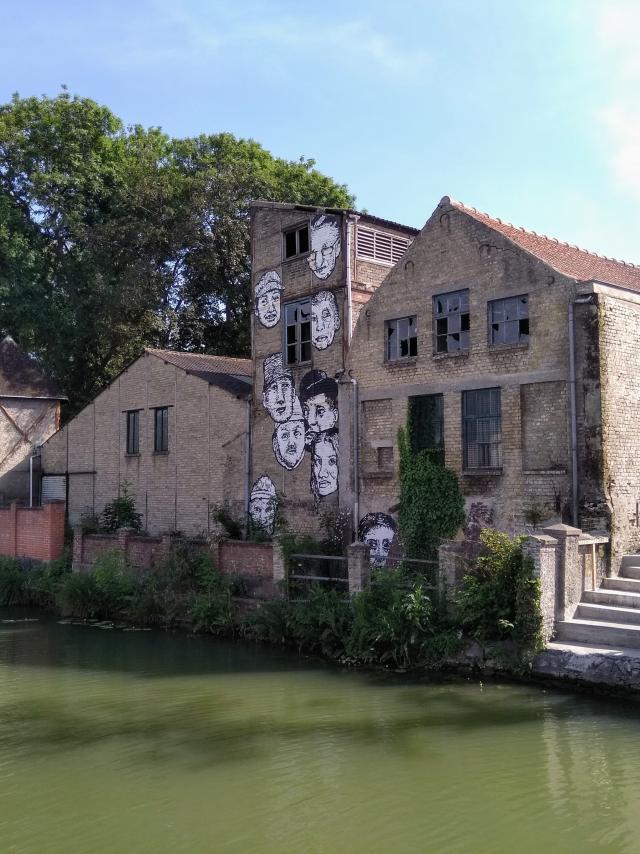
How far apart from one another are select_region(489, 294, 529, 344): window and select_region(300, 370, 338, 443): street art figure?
4856mm

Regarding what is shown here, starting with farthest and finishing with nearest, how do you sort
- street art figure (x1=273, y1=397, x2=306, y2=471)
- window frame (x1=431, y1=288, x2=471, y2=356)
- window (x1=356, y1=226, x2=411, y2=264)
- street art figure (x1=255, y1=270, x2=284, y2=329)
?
street art figure (x1=255, y1=270, x2=284, y2=329) < street art figure (x1=273, y1=397, x2=306, y2=471) < window (x1=356, y1=226, x2=411, y2=264) < window frame (x1=431, y1=288, x2=471, y2=356)

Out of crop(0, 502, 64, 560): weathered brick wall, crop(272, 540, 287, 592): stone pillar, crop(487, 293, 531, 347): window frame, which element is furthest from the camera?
crop(0, 502, 64, 560): weathered brick wall

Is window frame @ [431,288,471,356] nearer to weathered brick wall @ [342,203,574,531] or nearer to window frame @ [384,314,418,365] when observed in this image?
weathered brick wall @ [342,203,574,531]

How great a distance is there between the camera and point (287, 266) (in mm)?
22578

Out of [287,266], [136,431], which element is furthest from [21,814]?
[136,431]

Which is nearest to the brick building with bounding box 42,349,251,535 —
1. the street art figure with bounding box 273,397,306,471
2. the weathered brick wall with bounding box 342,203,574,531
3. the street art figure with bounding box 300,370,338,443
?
the street art figure with bounding box 273,397,306,471

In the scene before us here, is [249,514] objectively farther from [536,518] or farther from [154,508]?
[536,518]

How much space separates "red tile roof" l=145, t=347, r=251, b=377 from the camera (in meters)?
26.2

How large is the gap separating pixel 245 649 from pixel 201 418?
30.8 ft

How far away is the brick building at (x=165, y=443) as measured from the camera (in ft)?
78.2

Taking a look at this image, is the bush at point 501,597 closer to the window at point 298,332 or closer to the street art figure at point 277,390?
the street art figure at point 277,390

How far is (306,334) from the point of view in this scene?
22031mm

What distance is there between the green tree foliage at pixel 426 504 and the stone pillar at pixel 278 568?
9.04 ft

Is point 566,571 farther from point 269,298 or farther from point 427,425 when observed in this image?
point 269,298
